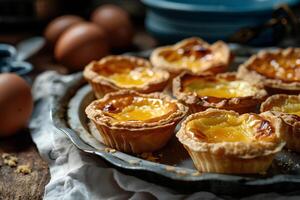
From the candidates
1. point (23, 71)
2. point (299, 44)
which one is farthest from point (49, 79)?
point (299, 44)

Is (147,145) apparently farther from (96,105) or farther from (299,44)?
(299,44)

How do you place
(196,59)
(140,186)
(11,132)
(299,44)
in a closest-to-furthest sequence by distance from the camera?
1. (140,186)
2. (11,132)
3. (196,59)
4. (299,44)

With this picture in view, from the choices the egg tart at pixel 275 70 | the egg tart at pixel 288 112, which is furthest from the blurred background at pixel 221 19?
the egg tart at pixel 288 112

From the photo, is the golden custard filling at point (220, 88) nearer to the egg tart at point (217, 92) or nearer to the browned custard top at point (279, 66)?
the egg tart at point (217, 92)

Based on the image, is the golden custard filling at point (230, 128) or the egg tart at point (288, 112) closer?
the golden custard filling at point (230, 128)

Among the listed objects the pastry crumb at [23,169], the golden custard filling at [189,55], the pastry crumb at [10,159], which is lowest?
the pastry crumb at [10,159]

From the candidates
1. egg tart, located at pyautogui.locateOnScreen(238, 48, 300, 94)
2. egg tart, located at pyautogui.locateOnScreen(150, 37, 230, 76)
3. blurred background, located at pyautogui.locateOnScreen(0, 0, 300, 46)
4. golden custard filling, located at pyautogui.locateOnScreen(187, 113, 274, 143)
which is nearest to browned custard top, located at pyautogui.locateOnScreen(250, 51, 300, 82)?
egg tart, located at pyautogui.locateOnScreen(238, 48, 300, 94)
